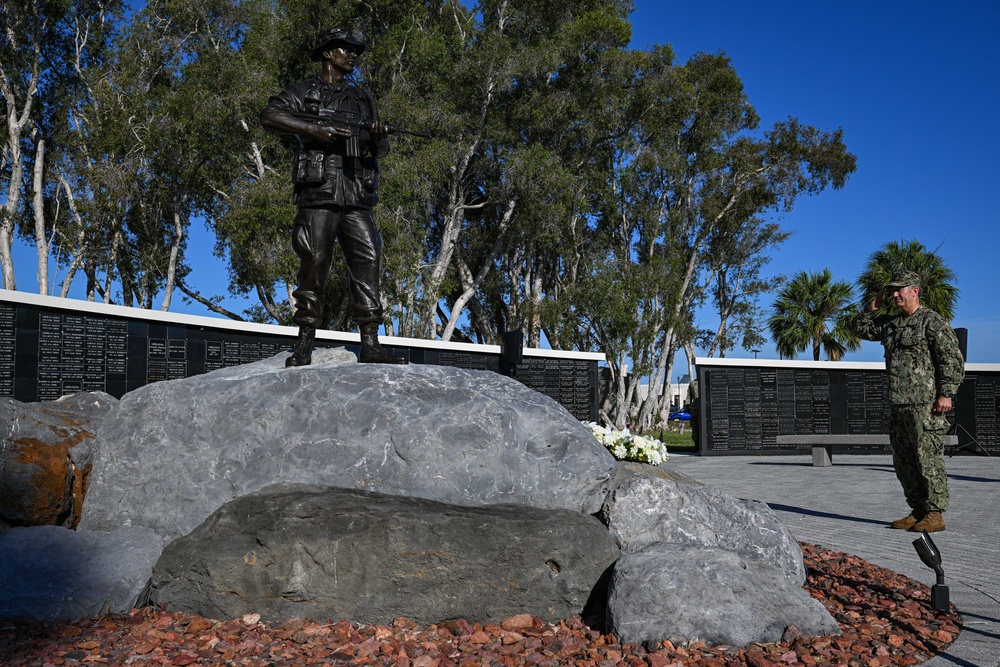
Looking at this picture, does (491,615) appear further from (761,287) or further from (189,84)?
(761,287)

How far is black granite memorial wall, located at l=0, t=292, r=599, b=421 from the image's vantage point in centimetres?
976

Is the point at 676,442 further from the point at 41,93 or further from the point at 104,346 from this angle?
the point at 41,93

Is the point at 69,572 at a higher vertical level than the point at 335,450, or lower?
lower

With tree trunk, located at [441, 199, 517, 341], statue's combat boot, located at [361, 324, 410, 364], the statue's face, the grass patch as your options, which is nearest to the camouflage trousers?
statue's combat boot, located at [361, 324, 410, 364]

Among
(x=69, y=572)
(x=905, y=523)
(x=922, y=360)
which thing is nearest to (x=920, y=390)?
(x=922, y=360)

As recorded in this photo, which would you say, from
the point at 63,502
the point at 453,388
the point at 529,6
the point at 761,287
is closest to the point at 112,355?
the point at 63,502

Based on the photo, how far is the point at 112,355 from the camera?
10.8 m

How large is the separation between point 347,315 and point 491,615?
24.5m

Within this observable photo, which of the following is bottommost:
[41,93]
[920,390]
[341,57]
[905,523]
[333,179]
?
[905,523]

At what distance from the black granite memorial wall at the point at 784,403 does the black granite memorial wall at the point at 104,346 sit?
8.57 metres

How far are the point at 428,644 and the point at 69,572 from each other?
185cm

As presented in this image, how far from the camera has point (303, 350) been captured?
230 inches

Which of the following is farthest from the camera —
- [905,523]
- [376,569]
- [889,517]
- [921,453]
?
[889,517]

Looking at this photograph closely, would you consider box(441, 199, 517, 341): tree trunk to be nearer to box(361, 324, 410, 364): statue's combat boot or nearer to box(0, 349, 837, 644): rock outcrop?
box(361, 324, 410, 364): statue's combat boot
